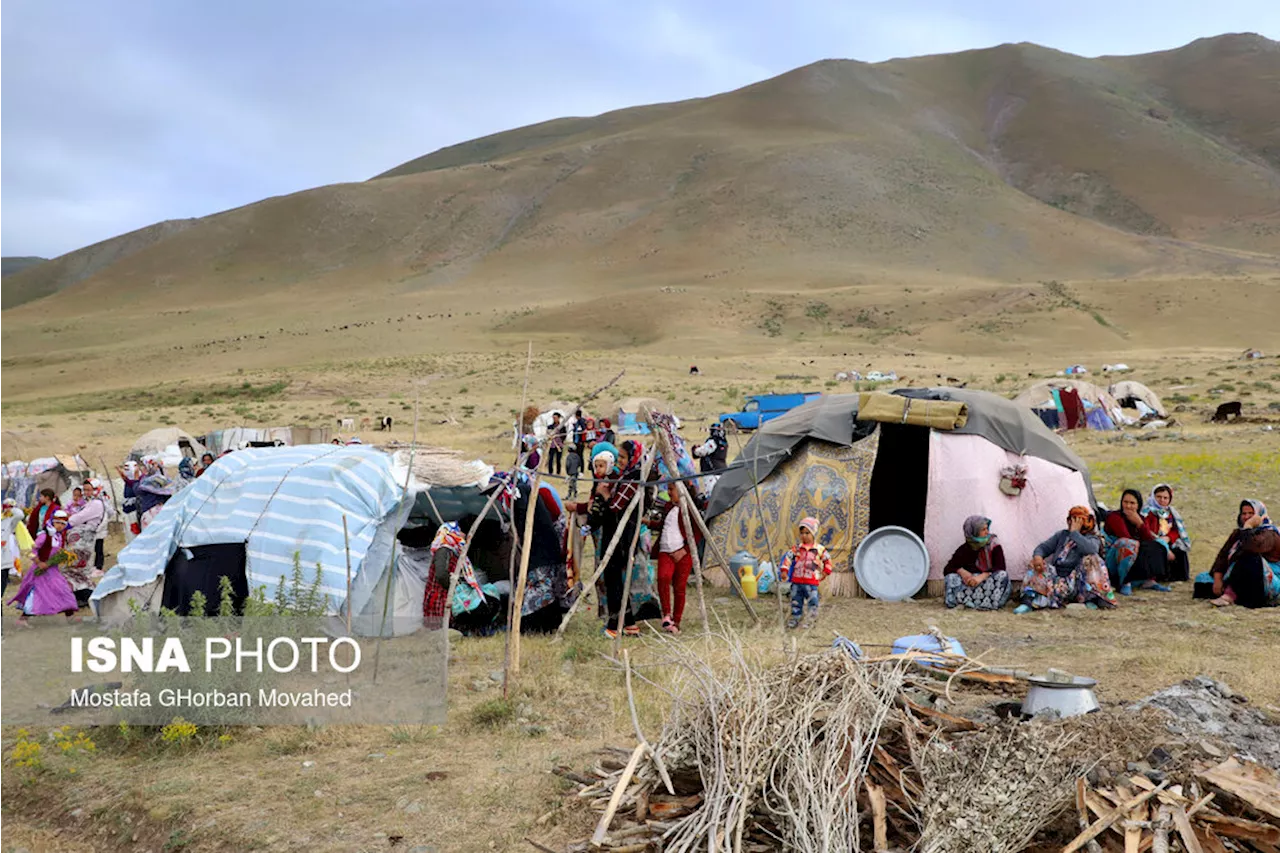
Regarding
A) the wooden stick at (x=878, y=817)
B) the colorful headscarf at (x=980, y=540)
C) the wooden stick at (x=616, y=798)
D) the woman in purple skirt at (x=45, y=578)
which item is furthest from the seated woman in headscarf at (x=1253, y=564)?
the woman in purple skirt at (x=45, y=578)

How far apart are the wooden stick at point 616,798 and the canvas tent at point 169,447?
56.2 feet

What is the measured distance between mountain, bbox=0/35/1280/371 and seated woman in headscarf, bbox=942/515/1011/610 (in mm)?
57338

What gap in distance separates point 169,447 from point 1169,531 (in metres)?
18.4

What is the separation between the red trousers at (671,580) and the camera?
28.1ft

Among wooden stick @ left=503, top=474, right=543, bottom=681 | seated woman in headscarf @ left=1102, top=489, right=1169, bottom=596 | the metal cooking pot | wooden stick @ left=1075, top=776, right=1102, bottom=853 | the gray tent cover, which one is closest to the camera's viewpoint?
wooden stick @ left=1075, top=776, right=1102, bottom=853

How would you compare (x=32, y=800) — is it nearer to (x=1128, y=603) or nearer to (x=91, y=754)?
(x=91, y=754)

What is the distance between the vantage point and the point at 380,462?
367 inches

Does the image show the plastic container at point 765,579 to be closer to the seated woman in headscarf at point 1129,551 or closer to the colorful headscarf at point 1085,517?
the colorful headscarf at point 1085,517

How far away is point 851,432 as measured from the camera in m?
10.6

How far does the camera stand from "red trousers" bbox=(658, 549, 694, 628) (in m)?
8.56

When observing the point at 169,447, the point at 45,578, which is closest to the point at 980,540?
the point at 45,578

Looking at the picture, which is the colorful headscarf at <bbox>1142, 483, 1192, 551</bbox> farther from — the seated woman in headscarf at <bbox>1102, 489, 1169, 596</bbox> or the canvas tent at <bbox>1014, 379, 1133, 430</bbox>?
the canvas tent at <bbox>1014, 379, 1133, 430</bbox>

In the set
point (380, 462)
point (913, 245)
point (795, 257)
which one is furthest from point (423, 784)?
→ point (913, 245)

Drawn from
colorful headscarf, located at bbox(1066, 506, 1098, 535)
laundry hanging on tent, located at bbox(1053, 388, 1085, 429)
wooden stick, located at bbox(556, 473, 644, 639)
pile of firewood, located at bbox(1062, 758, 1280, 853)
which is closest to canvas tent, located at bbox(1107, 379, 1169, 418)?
laundry hanging on tent, located at bbox(1053, 388, 1085, 429)
